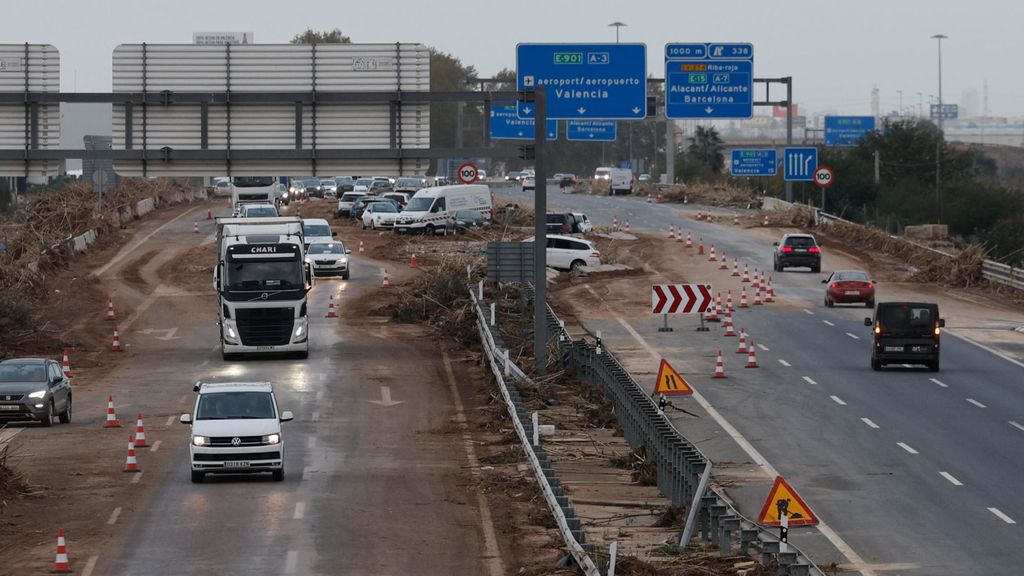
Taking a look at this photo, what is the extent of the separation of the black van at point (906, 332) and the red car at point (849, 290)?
13.3 metres

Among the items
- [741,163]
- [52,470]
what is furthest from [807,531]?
[741,163]

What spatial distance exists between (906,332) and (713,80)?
22467 millimetres

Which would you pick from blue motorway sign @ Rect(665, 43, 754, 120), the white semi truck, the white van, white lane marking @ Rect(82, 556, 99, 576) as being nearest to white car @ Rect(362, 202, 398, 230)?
the white van

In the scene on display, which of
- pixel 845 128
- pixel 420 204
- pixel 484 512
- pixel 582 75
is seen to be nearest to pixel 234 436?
pixel 484 512

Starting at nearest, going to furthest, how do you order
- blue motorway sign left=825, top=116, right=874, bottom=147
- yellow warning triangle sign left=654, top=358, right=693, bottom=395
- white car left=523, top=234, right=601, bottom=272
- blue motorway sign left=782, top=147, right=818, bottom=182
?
yellow warning triangle sign left=654, top=358, right=693, bottom=395 < white car left=523, top=234, right=601, bottom=272 < blue motorway sign left=782, top=147, right=818, bottom=182 < blue motorway sign left=825, top=116, right=874, bottom=147

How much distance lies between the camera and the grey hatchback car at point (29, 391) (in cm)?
3155

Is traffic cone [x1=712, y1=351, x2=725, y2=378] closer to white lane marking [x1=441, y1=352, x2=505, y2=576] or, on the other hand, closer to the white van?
white lane marking [x1=441, y1=352, x2=505, y2=576]

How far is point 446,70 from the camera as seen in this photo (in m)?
190

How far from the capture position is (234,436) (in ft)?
82.2

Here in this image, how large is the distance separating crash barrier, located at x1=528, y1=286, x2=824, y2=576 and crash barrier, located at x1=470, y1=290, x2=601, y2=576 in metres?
1.54

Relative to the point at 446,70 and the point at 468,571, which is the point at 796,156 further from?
the point at 446,70

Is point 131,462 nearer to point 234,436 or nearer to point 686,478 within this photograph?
point 234,436

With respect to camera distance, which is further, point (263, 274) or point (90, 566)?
point (263, 274)

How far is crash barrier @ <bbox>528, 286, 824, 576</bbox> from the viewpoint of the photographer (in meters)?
17.0
